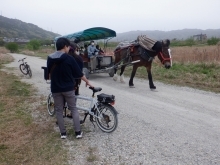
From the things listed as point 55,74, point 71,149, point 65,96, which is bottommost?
point 71,149

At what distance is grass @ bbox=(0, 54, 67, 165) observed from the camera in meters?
4.07

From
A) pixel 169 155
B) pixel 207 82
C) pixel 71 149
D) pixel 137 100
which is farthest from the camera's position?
pixel 207 82

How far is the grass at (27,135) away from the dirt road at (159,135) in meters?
0.32

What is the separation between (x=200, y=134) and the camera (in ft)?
16.1

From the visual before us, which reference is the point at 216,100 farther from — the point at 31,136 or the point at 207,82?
the point at 31,136

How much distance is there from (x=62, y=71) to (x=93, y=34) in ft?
29.3

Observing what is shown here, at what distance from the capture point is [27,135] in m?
5.03

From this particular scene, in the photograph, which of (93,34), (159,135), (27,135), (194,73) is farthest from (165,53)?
(27,135)

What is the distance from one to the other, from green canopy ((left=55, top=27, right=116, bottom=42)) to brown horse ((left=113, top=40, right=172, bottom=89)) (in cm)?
171

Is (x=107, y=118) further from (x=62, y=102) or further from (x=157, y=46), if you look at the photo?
(x=157, y=46)

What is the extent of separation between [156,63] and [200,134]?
38.4 feet

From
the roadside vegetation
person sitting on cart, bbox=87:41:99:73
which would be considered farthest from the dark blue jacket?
person sitting on cart, bbox=87:41:99:73

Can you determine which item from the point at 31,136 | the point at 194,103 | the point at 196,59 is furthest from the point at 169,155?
the point at 196,59

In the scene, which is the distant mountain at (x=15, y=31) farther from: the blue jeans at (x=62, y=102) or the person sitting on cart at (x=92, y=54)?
the blue jeans at (x=62, y=102)
